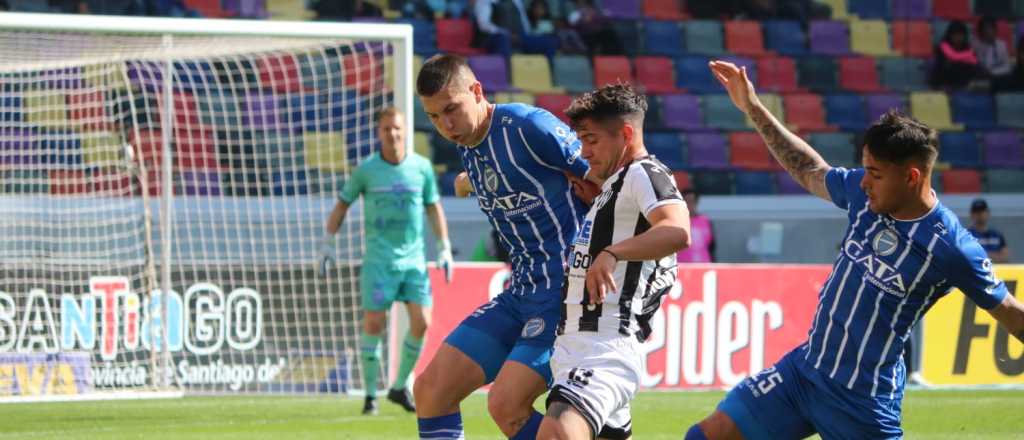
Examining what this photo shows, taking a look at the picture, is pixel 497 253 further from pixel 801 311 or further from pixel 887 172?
pixel 887 172

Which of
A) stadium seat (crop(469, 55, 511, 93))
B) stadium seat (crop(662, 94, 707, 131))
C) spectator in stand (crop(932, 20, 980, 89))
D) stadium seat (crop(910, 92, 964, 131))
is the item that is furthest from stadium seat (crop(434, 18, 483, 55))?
spectator in stand (crop(932, 20, 980, 89))

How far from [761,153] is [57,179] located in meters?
9.06

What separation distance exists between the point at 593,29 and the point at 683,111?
1.56 meters

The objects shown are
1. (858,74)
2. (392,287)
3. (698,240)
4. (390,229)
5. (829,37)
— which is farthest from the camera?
(829,37)

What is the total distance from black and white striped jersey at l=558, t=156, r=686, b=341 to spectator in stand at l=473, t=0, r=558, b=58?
43.4ft

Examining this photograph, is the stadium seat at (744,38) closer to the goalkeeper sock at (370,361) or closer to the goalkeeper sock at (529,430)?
Result: the goalkeeper sock at (370,361)

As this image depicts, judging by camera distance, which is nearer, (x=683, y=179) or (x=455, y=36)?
(x=683, y=179)

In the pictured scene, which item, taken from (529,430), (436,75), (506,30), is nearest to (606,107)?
(436,75)

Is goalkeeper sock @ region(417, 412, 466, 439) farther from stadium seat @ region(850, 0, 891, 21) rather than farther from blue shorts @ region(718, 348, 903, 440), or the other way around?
stadium seat @ region(850, 0, 891, 21)

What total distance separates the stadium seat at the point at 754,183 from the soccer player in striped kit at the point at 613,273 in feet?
41.6

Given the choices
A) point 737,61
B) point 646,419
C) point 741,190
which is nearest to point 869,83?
point 737,61

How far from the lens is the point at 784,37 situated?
19.9 metres

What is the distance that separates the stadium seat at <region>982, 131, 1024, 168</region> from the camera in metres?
18.6

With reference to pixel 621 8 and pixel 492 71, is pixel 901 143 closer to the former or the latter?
pixel 492 71
